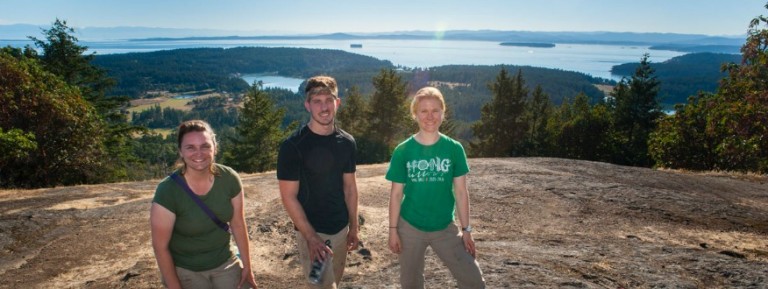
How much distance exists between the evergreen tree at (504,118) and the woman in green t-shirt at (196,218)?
41804 millimetres

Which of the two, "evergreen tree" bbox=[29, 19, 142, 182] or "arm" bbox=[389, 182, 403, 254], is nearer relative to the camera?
"arm" bbox=[389, 182, 403, 254]

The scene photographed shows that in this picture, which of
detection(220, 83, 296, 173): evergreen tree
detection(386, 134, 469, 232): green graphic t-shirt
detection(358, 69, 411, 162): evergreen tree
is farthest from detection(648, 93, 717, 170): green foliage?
detection(220, 83, 296, 173): evergreen tree

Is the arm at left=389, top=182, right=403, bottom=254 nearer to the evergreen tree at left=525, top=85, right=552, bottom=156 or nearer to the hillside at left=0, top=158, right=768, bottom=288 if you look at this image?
the hillside at left=0, top=158, right=768, bottom=288

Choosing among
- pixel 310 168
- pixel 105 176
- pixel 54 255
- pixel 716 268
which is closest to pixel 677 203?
pixel 716 268

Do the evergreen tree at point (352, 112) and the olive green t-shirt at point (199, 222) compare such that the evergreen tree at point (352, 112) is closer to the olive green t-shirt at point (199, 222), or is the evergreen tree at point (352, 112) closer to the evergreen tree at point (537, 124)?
the evergreen tree at point (537, 124)

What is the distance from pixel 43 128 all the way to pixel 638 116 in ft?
152

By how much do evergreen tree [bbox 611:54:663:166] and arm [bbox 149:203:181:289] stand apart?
43101 millimetres

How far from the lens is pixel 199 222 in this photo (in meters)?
3.62

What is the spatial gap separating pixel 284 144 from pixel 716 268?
744 centimetres

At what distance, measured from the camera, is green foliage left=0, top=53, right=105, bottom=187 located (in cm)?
1898

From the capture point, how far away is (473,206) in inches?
456

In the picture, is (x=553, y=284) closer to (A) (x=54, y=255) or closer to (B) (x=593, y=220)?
(B) (x=593, y=220)

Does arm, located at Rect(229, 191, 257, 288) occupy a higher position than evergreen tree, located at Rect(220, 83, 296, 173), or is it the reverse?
arm, located at Rect(229, 191, 257, 288)

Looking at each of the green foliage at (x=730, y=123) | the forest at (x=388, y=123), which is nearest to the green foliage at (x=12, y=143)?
the forest at (x=388, y=123)
